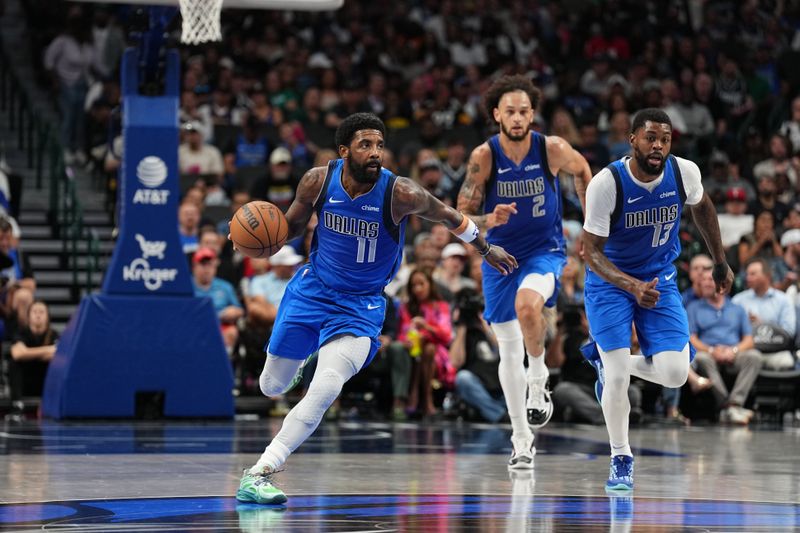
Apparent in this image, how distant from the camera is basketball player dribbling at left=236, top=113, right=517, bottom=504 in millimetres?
7844

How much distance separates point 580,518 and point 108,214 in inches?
514

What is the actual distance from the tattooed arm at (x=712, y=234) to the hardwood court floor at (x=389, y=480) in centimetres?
134

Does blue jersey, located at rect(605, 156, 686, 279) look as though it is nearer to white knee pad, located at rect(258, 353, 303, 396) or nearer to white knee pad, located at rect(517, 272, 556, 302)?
white knee pad, located at rect(517, 272, 556, 302)

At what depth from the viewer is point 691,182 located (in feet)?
28.2

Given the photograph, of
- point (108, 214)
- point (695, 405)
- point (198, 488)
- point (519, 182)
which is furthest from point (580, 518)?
point (108, 214)

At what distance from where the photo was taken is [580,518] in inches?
279

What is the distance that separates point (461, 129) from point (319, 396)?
13.0 meters

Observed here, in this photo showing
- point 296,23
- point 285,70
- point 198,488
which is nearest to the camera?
point 198,488

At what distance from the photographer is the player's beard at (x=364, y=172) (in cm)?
784

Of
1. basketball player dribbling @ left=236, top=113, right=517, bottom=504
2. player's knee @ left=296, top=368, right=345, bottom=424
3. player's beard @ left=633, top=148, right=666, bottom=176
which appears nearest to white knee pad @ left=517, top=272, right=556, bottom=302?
player's beard @ left=633, top=148, right=666, bottom=176

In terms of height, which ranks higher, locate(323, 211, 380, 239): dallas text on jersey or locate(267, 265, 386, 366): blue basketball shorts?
locate(323, 211, 380, 239): dallas text on jersey

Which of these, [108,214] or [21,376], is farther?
[108,214]

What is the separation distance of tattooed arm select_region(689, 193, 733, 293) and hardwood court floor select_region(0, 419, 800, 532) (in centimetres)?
134

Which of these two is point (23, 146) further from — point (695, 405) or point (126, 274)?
point (695, 405)
